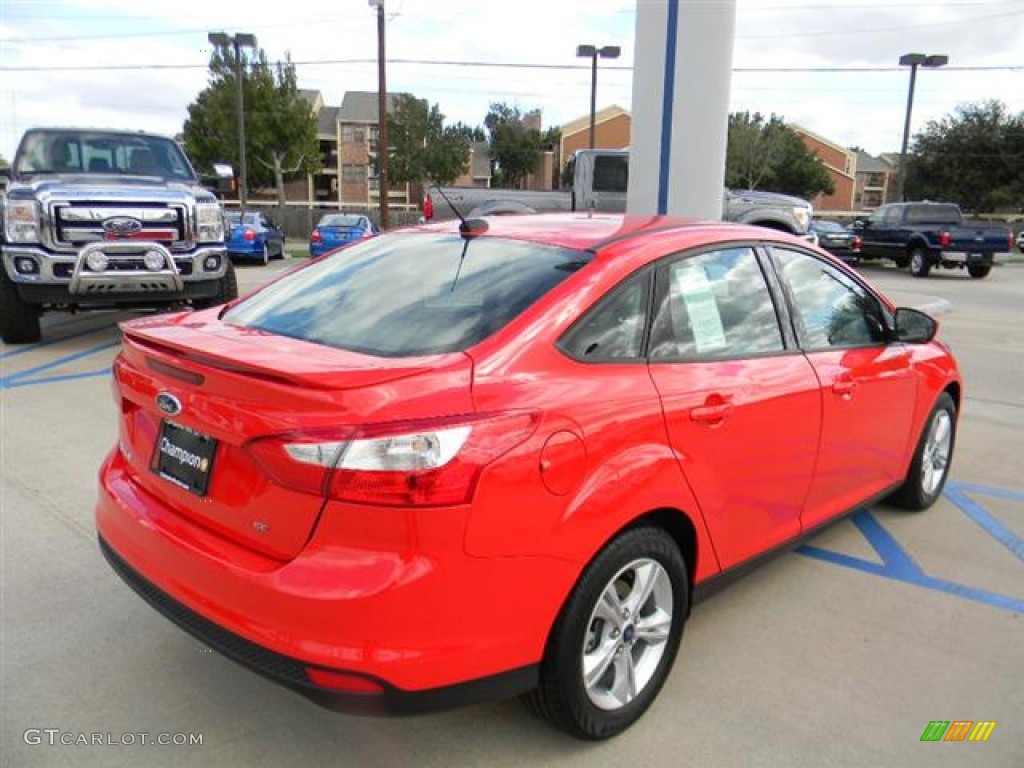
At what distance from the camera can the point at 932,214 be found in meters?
22.8

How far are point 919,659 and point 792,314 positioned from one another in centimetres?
140

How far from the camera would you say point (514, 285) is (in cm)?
269

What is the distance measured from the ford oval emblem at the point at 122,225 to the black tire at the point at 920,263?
1979 cm

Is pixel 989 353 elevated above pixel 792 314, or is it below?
below

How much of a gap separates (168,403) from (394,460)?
0.87 metres

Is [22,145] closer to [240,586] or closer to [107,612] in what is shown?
[107,612]

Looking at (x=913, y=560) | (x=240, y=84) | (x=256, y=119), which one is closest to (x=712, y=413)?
(x=913, y=560)

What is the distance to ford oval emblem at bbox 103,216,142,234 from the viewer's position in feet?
26.3

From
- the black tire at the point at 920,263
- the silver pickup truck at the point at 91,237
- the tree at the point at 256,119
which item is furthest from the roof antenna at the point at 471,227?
the tree at the point at 256,119

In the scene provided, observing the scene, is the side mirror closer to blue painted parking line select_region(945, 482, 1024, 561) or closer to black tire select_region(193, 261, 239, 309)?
blue painted parking line select_region(945, 482, 1024, 561)

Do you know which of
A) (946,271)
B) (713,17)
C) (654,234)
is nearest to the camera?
(654,234)

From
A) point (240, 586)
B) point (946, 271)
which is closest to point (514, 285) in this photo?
point (240, 586)

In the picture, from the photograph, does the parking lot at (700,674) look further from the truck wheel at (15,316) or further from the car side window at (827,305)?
the truck wheel at (15,316)

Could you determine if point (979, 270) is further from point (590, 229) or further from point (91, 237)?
point (590, 229)
